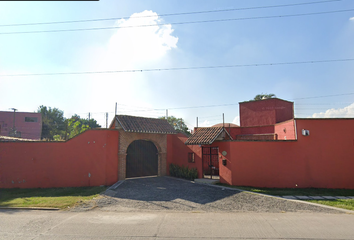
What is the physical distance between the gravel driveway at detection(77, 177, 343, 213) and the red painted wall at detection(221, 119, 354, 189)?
6.75ft

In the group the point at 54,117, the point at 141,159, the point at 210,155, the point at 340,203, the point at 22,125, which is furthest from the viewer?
the point at 54,117

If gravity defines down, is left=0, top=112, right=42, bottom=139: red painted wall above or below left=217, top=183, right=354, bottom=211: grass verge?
above

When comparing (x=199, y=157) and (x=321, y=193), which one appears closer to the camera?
(x=321, y=193)

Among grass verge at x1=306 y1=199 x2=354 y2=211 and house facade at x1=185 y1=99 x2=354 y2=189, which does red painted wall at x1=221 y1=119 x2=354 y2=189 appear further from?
grass verge at x1=306 y1=199 x2=354 y2=211

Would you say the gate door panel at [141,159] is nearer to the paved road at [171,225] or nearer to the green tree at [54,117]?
the paved road at [171,225]

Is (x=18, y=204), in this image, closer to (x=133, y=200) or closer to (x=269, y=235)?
(x=133, y=200)

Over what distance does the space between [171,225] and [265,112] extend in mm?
15263

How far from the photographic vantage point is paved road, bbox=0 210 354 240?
4941mm

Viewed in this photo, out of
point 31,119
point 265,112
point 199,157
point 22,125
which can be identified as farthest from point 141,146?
point 22,125

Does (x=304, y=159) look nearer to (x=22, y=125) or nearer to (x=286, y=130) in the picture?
(x=286, y=130)

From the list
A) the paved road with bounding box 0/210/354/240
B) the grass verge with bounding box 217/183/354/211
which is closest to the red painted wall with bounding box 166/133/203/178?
the grass verge with bounding box 217/183/354/211

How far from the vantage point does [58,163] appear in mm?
11523

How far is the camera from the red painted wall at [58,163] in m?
11.3

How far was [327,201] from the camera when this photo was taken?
794cm
